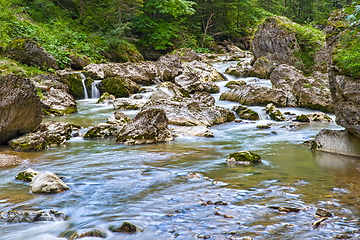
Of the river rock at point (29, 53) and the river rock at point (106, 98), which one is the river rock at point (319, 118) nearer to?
the river rock at point (106, 98)

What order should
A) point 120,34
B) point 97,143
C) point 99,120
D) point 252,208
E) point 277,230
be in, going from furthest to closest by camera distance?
point 120,34 < point 99,120 < point 97,143 < point 252,208 < point 277,230

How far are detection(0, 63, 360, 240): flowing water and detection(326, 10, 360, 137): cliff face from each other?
2.82 feet

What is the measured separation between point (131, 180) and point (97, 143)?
3.41 meters

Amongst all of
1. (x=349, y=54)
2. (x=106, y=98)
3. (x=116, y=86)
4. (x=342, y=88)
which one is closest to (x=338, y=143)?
(x=342, y=88)

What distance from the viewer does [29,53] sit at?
46.7 ft

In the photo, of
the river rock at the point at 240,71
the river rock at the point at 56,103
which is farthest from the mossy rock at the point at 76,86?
the river rock at the point at 240,71

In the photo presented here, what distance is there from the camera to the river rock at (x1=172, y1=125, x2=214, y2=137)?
8.76 meters

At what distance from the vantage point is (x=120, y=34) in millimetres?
23031

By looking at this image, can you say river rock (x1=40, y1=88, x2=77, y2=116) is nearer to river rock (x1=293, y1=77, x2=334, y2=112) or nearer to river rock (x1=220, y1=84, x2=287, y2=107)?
river rock (x1=220, y1=84, x2=287, y2=107)

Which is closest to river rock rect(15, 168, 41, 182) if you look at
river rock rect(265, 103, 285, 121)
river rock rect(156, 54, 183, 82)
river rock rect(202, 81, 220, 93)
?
river rock rect(265, 103, 285, 121)

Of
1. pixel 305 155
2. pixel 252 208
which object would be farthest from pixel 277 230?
pixel 305 155

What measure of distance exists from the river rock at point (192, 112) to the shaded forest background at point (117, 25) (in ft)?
31.9

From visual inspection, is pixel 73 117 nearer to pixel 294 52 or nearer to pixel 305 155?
pixel 305 155

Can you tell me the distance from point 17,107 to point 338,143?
26.1 feet
